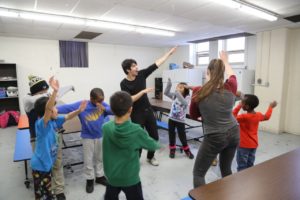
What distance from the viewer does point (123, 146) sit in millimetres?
1275

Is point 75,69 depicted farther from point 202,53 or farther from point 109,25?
point 202,53

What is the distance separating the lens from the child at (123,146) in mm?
1269

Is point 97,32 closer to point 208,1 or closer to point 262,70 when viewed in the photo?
point 208,1

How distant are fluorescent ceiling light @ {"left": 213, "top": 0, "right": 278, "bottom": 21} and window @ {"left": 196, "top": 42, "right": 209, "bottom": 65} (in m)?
3.21

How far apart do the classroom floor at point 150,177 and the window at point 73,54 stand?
332cm

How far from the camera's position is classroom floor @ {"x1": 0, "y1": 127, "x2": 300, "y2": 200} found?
2.36 m

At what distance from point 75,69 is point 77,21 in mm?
2890

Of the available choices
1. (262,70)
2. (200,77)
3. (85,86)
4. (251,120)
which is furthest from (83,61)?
(251,120)

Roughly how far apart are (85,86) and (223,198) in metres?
6.63

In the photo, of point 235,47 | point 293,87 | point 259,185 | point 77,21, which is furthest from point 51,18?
point 293,87

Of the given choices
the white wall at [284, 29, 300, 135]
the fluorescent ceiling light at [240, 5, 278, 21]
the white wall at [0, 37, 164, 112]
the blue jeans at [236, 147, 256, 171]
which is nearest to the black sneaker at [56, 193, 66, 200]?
the blue jeans at [236, 147, 256, 171]

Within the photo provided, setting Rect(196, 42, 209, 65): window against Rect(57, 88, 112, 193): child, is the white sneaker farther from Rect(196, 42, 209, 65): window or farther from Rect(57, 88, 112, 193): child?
Rect(196, 42, 209, 65): window

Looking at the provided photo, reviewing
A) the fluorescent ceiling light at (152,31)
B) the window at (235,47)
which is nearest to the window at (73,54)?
the fluorescent ceiling light at (152,31)

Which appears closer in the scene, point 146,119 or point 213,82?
point 213,82
